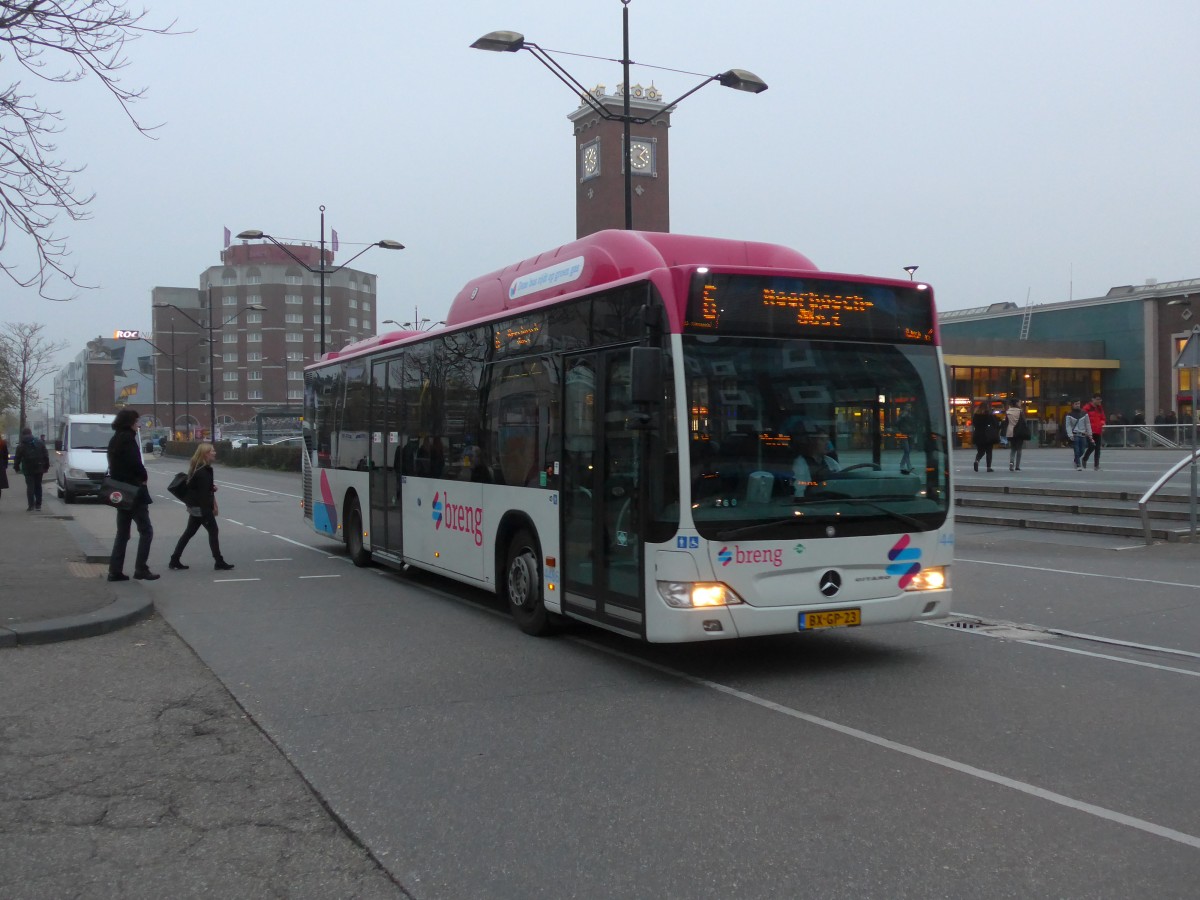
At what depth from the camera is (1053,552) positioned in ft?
52.2

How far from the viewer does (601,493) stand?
810 centimetres

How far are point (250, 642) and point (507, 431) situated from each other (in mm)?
2831

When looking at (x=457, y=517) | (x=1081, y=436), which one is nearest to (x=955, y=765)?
(x=457, y=517)

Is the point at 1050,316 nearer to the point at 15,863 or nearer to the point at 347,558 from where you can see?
the point at 347,558

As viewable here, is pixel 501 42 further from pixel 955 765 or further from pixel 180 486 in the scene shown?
pixel 955 765

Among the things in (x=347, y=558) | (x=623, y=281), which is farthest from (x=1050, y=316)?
(x=623, y=281)

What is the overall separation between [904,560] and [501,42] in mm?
11816

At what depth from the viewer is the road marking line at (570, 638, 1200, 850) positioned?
4734mm

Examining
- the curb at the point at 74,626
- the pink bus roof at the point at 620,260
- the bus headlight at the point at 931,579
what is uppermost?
the pink bus roof at the point at 620,260

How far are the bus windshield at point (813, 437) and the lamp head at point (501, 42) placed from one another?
35.2 ft

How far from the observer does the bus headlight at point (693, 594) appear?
24.1ft

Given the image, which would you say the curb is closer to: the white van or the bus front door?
the bus front door

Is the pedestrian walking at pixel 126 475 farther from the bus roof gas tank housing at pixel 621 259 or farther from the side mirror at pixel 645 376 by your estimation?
the side mirror at pixel 645 376

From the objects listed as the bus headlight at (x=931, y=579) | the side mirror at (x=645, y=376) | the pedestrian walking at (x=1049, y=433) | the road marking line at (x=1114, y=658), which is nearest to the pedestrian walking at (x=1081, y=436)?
the road marking line at (x=1114, y=658)
